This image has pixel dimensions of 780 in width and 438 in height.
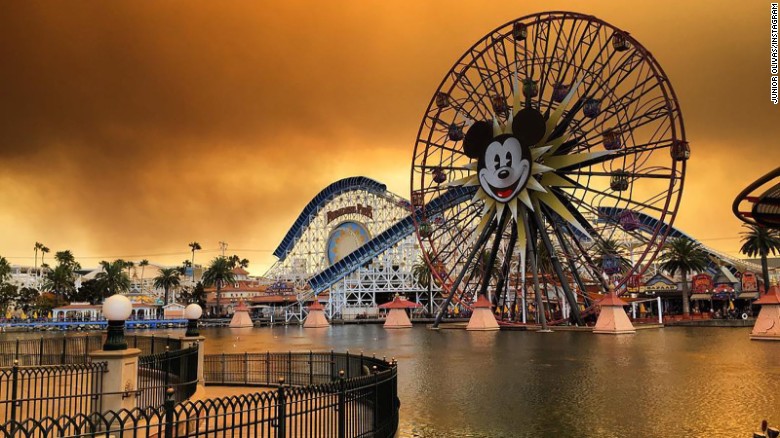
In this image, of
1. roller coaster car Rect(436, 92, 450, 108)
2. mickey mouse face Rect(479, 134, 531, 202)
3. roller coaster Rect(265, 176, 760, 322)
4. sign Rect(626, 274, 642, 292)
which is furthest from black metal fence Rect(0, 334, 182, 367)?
roller coaster Rect(265, 176, 760, 322)

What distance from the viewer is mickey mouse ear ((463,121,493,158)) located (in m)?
48.7

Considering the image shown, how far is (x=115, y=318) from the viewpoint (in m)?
9.14

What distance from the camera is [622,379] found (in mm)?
18484

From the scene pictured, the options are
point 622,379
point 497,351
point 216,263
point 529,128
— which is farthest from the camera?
point 216,263

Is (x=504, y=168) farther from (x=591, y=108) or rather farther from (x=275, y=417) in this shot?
(x=275, y=417)

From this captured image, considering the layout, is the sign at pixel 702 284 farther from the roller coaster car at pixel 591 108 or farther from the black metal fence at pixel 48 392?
the black metal fence at pixel 48 392

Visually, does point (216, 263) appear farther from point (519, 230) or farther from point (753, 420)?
point (753, 420)

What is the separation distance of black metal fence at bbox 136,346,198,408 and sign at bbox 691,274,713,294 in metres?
60.0

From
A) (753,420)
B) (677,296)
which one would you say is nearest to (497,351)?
(753,420)

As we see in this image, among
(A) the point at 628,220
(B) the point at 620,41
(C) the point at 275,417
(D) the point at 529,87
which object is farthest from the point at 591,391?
(D) the point at 529,87

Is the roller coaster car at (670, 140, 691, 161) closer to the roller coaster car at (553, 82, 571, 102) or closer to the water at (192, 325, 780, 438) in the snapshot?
the roller coaster car at (553, 82, 571, 102)

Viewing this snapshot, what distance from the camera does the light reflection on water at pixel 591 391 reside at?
12219 millimetres

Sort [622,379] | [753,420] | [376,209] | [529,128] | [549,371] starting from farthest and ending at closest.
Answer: [376,209] < [529,128] < [549,371] < [622,379] < [753,420]

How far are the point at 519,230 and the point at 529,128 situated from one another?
24.6 feet
